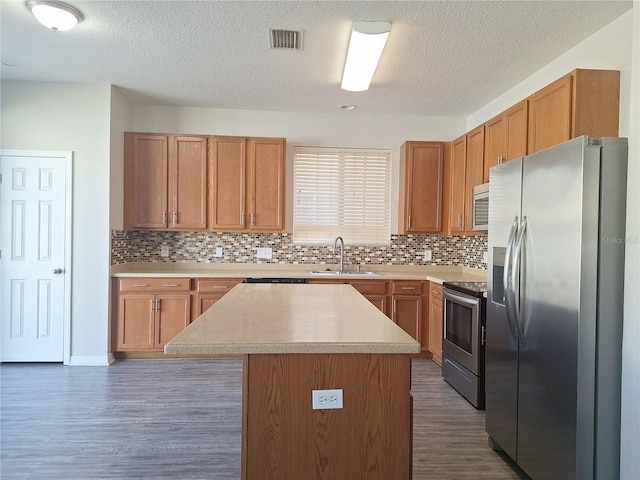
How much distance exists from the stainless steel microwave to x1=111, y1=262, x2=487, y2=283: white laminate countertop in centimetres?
69

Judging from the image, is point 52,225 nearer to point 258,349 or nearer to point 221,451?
point 221,451

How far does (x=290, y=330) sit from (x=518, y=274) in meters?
1.34

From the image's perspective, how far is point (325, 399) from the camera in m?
1.41

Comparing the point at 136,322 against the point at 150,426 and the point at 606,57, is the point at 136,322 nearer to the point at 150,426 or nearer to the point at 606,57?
the point at 150,426

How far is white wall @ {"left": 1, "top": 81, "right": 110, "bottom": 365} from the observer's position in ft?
12.3

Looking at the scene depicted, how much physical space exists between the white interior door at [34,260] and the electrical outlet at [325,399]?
349cm

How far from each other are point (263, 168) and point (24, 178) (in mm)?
2391

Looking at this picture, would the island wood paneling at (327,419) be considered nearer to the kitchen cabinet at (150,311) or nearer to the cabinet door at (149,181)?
the kitchen cabinet at (150,311)

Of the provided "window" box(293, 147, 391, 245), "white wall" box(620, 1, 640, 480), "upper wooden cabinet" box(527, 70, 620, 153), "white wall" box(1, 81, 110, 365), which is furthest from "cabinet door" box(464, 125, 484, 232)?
"white wall" box(1, 81, 110, 365)

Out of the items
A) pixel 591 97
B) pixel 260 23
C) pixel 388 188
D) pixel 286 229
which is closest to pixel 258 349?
pixel 260 23

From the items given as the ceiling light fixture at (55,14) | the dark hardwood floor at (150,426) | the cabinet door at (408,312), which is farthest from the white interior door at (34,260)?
the cabinet door at (408,312)

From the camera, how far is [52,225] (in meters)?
3.80

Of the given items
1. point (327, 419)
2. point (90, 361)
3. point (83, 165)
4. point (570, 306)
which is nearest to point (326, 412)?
point (327, 419)

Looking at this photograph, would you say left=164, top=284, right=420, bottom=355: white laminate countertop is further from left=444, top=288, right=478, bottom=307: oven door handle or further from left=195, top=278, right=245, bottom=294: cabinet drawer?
left=195, top=278, right=245, bottom=294: cabinet drawer
